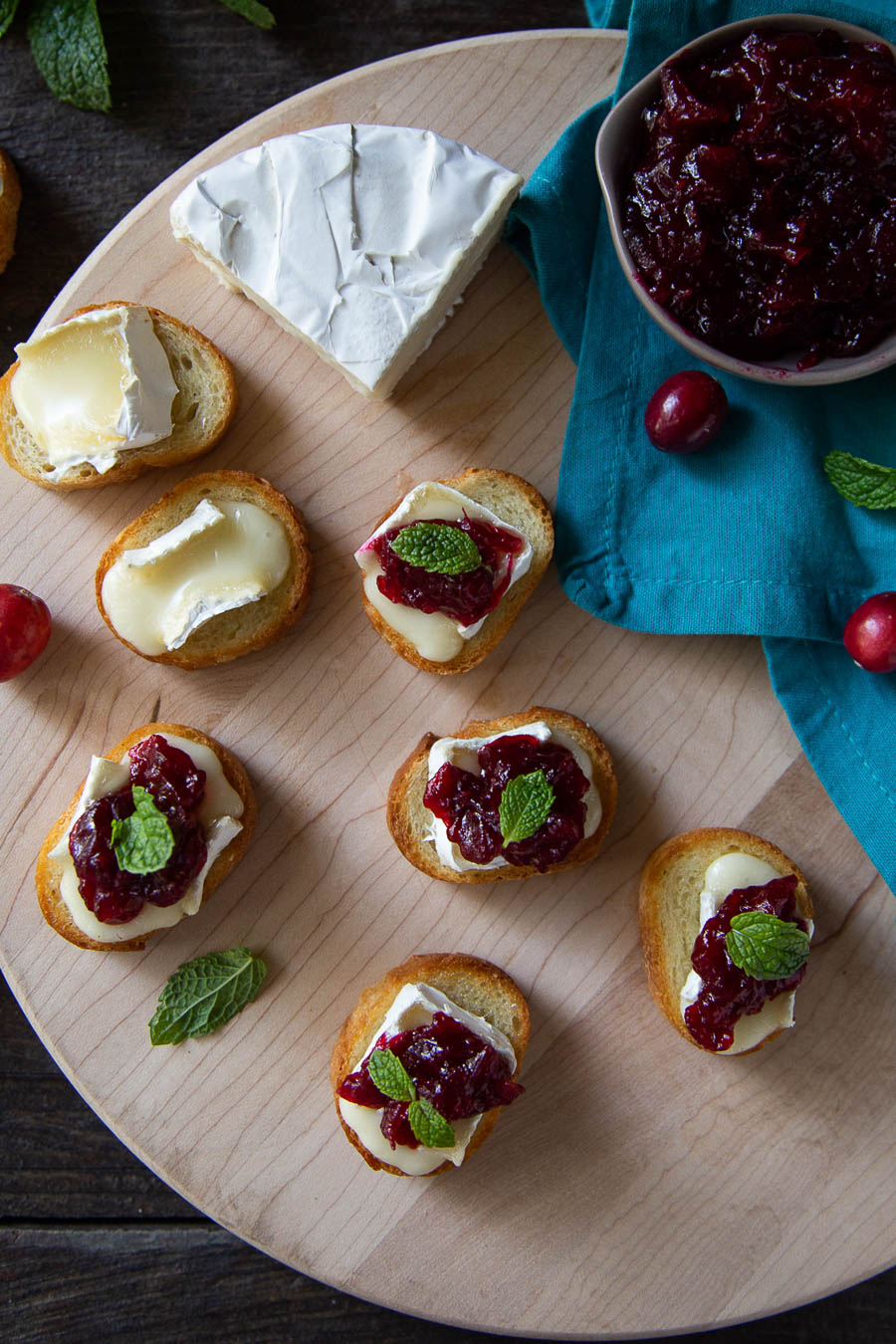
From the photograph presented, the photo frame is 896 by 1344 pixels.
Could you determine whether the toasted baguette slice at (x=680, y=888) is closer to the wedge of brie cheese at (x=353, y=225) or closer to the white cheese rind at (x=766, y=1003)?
the white cheese rind at (x=766, y=1003)

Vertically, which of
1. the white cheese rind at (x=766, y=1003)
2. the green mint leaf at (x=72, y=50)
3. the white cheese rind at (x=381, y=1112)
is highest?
the green mint leaf at (x=72, y=50)

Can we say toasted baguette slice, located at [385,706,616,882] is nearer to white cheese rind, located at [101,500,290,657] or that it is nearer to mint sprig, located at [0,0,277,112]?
white cheese rind, located at [101,500,290,657]

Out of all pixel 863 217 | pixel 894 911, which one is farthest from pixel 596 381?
pixel 894 911

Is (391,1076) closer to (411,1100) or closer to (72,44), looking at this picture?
(411,1100)

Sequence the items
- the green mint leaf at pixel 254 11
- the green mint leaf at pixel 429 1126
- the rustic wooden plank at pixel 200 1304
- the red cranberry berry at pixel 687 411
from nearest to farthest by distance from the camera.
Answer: the green mint leaf at pixel 429 1126
the red cranberry berry at pixel 687 411
the green mint leaf at pixel 254 11
the rustic wooden plank at pixel 200 1304

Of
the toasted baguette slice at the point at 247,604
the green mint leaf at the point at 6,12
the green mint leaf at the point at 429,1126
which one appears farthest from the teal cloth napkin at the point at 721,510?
the green mint leaf at the point at 6,12

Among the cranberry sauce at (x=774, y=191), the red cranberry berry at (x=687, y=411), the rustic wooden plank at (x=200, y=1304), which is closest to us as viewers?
the cranberry sauce at (x=774, y=191)

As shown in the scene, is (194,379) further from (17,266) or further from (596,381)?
(596,381)
